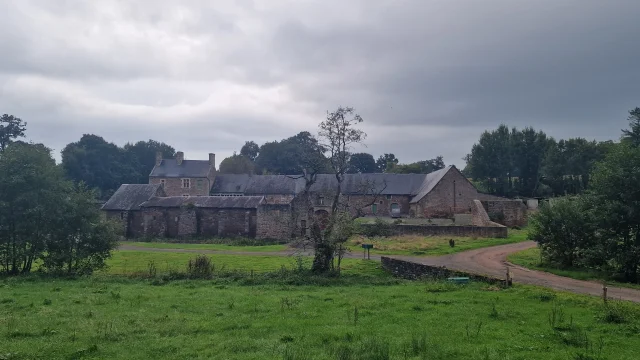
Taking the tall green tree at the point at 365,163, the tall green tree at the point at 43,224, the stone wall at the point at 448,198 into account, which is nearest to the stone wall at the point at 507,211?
the stone wall at the point at 448,198

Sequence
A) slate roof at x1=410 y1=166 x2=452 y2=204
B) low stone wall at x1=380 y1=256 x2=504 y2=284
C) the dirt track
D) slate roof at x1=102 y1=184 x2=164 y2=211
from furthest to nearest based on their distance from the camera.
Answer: slate roof at x1=410 y1=166 x2=452 y2=204 < slate roof at x1=102 y1=184 x2=164 y2=211 < low stone wall at x1=380 y1=256 x2=504 y2=284 < the dirt track

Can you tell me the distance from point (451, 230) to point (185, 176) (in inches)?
1954

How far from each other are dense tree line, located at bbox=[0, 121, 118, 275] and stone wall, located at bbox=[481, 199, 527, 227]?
139 ft

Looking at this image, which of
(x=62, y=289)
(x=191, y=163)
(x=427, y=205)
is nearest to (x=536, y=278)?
(x=62, y=289)

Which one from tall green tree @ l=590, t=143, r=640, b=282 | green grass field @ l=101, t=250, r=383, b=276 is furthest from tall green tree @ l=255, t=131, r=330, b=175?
tall green tree @ l=590, t=143, r=640, b=282

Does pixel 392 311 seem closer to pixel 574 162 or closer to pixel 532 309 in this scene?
pixel 532 309

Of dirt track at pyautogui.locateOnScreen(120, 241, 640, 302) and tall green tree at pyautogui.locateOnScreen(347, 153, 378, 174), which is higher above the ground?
tall green tree at pyautogui.locateOnScreen(347, 153, 378, 174)

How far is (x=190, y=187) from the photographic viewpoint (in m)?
77.3

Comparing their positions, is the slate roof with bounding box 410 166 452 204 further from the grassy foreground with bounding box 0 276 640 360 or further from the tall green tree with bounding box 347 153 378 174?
the tall green tree with bounding box 347 153 378 174

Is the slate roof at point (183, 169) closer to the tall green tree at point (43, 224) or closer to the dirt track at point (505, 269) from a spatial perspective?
the dirt track at point (505, 269)

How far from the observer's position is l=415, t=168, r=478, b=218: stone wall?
5550 centimetres

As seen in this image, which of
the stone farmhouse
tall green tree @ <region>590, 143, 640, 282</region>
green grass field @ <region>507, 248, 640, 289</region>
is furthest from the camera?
the stone farmhouse

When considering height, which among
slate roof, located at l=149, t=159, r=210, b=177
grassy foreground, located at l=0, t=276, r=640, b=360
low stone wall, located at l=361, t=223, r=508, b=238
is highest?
slate roof, located at l=149, t=159, r=210, b=177

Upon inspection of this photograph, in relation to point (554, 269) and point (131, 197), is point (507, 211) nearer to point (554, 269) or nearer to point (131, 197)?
point (554, 269)
